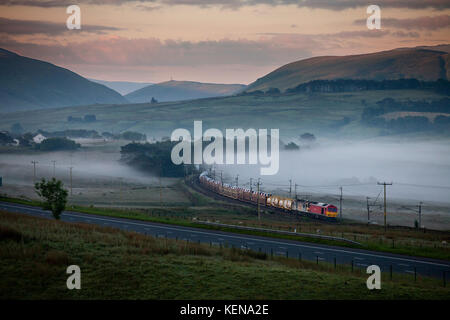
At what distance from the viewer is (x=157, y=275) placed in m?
37.0

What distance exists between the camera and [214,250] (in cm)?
5066

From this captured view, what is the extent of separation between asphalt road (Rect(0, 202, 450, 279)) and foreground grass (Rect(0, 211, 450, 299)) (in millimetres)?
5794

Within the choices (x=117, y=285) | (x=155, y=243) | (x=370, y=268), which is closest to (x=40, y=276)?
(x=117, y=285)

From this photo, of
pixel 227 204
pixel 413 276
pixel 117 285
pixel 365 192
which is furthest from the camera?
pixel 365 192

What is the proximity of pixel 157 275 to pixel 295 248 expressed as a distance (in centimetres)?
2602

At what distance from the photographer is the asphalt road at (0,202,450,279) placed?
50.2 meters

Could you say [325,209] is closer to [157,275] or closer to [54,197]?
[54,197]

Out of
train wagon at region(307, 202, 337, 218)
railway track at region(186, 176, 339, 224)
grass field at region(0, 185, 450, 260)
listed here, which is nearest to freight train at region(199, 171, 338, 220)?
train wagon at region(307, 202, 337, 218)

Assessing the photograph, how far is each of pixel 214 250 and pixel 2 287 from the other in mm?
21828

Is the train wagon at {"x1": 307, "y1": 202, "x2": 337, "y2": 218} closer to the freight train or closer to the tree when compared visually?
the freight train

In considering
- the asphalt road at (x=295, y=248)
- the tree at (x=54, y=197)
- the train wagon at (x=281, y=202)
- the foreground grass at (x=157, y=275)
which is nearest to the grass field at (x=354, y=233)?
the asphalt road at (x=295, y=248)

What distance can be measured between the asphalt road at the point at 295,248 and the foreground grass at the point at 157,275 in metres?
5.79
